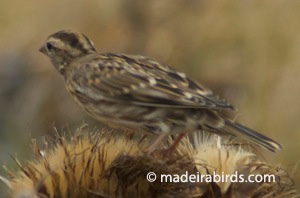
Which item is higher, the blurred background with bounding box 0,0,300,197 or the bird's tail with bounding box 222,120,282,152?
the blurred background with bounding box 0,0,300,197

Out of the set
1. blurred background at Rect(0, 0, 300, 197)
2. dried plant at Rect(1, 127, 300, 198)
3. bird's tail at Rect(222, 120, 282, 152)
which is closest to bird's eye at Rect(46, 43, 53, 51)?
dried plant at Rect(1, 127, 300, 198)

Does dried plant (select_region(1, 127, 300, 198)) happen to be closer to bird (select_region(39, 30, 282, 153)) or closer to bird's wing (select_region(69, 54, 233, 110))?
bird (select_region(39, 30, 282, 153))

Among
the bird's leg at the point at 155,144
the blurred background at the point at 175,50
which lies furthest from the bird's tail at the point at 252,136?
the blurred background at the point at 175,50

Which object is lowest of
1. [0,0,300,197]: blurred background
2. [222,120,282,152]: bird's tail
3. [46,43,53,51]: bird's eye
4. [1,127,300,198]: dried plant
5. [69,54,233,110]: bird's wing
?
[1,127,300,198]: dried plant

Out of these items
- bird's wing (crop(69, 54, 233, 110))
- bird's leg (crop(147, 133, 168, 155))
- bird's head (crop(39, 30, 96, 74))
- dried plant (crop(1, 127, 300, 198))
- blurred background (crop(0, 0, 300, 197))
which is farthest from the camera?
blurred background (crop(0, 0, 300, 197))

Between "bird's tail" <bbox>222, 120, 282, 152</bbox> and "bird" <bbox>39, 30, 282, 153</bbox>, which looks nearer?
"bird's tail" <bbox>222, 120, 282, 152</bbox>

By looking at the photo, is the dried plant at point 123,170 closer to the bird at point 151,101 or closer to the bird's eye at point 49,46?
the bird at point 151,101

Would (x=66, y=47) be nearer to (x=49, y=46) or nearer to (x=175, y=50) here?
(x=49, y=46)

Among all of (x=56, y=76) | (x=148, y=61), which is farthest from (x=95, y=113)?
(x=56, y=76)

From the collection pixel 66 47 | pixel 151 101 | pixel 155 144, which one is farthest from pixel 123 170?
pixel 66 47
